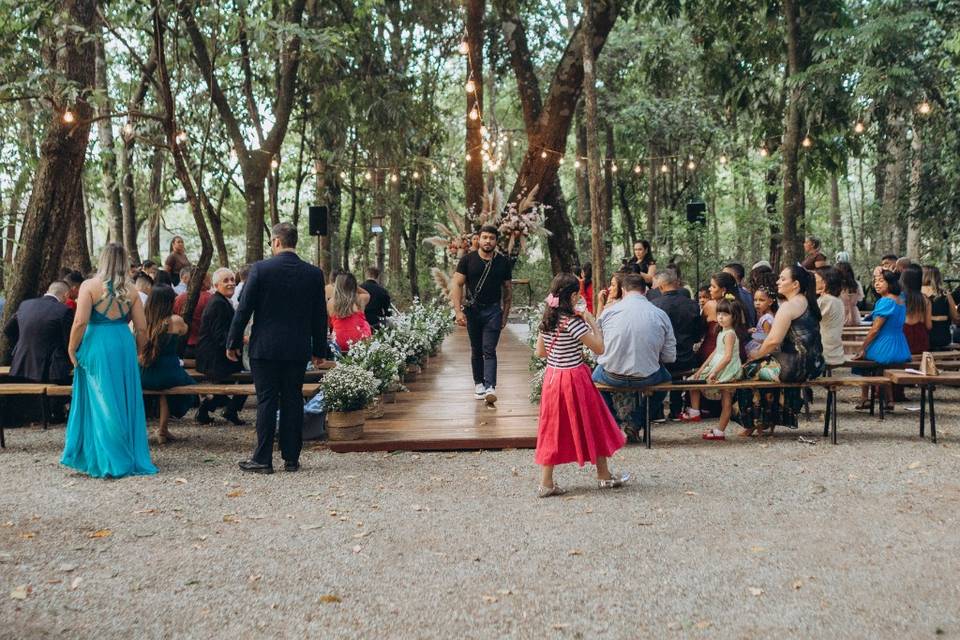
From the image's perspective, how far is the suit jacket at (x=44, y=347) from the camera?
938 cm

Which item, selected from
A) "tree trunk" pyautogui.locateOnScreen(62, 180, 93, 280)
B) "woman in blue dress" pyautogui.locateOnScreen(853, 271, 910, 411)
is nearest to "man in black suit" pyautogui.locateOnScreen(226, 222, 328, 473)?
"woman in blue dress" pyautogui.locateOnScreen(853, 271, 910, 411)

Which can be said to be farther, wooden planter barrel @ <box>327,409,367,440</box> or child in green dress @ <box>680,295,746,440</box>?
child in green dress @ <box>680,295,746,440</box>

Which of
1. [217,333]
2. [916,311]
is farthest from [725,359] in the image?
[217,333]

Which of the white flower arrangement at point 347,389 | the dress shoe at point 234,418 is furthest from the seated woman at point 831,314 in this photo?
the dress shoe at point 234,418

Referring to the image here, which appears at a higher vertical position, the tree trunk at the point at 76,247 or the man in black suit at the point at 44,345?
the tree trunk at the point at 76,247

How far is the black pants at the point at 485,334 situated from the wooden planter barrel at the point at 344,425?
159cm

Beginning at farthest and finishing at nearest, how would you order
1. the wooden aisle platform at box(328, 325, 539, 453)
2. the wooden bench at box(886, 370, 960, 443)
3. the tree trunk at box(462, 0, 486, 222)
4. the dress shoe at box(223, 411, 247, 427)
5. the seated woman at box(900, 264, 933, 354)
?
the tree trunk at box(462, 0, 486, 222), the seated woman at box(900, 264, 933, 354), the dress shoe at box(223, 411, 247, 427), the wooden bench at box(886, 370, 960, 443), the wooden aisle platform at box(328, 325, 539, 453)

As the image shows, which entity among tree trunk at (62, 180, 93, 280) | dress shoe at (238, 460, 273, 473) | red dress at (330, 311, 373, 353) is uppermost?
tree trunk at (62, 180, 93, 280)

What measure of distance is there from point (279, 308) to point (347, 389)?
1358 millimetres

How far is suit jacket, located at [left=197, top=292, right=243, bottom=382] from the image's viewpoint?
380 inches

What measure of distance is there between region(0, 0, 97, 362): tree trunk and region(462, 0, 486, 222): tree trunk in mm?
7454

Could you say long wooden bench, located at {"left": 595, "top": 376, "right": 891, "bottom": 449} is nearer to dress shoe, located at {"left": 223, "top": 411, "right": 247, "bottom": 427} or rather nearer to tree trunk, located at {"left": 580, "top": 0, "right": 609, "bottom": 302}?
tree trunk, located at {"left": 580, "top": 0, "right": 609, "bottom": 302}

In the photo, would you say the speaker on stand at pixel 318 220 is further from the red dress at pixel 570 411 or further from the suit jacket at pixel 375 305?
the red dress at pixel 570 411

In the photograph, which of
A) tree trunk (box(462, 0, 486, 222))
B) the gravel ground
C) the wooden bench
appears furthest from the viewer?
tree trunk (box(462, 0, 486, 222))
